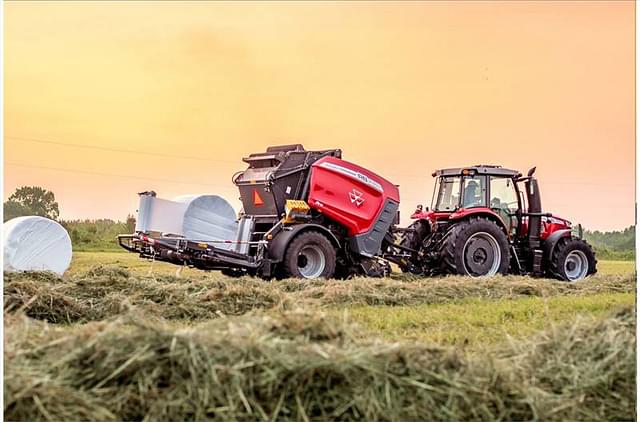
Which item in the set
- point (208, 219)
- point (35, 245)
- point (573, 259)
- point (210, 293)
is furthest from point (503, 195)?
point (35, 245)

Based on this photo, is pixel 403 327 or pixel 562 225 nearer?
pixel 403 327

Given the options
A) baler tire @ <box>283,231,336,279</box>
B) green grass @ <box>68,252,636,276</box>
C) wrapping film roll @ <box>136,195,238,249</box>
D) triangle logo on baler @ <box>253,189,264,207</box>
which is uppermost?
triangle logo on baler @ <box>253,189,264,207</box>

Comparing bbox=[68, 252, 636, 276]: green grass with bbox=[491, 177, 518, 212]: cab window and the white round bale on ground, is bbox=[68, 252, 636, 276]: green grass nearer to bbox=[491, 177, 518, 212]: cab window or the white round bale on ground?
the white round bale on ground

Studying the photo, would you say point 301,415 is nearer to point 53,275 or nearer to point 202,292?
point 202,292

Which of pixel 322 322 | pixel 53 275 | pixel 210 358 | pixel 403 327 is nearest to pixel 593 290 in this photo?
pixel 403 327

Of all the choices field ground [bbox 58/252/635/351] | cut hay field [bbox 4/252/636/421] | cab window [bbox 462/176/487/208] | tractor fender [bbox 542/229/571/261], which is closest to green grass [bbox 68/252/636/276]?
tractor fender [bbox 542/229/571/261]

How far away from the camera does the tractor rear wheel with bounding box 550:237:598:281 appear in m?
16.7

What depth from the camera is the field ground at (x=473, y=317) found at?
7.68 m

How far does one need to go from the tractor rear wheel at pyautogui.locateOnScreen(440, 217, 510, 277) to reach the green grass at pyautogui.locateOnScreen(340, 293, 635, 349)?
3173mm

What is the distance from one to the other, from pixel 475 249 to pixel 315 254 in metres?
3.21

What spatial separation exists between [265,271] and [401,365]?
8792mm

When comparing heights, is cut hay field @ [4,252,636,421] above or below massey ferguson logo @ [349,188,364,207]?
below

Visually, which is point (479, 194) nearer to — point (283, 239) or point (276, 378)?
point (283, 239)

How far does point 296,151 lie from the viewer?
47.8ft
